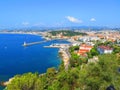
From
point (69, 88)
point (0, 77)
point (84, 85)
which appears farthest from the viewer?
point (0, 77)

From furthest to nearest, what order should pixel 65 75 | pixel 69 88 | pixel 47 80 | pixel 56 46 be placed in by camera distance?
pixel 56 46, pixel 47 80, pixel 65 75, pixel 69 88

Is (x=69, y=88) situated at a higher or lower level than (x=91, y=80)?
lower

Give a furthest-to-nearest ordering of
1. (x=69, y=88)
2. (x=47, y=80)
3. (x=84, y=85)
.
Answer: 1. (x=47, y=80)
2. (x=69, y=88)
3. (x=84, y=85)

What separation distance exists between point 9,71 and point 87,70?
Answer: 49.5 ft

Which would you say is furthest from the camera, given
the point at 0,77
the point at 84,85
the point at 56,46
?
the point at 56,46

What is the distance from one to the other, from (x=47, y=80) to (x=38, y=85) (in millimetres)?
5304

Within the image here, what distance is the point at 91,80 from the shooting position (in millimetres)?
10797

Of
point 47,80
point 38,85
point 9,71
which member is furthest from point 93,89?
point 9,71

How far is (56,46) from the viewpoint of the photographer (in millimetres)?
48750

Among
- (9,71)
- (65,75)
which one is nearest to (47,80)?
(65,75)

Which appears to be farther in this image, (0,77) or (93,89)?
(0,77)

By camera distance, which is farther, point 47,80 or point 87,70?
point 47,80

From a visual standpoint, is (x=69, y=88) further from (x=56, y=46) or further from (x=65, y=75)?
(x=56, y=46)

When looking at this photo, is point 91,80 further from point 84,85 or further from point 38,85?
point 38,85
